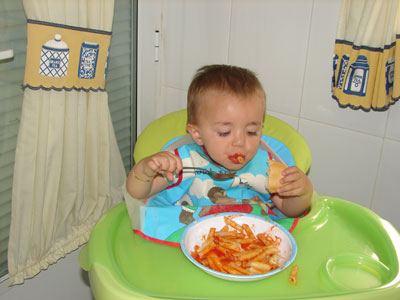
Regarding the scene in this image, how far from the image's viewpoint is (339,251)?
110cm

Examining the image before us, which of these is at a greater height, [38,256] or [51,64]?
[51,64]

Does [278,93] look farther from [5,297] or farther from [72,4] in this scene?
[5,297]

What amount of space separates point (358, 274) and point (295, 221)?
215mm

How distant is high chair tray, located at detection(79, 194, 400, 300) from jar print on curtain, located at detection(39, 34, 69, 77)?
0.48 m

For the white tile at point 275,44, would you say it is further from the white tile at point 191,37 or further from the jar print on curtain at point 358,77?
the jar print on curtain at point 358,77

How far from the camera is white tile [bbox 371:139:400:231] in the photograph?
138cm

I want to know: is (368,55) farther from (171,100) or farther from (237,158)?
(171,100)

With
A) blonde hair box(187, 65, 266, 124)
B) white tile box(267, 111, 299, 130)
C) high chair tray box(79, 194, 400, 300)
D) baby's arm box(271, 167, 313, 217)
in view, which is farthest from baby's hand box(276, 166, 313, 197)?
white tile box(267, 111, 299, 130)

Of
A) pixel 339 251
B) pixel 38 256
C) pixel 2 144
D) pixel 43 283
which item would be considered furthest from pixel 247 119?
pixel 43 283

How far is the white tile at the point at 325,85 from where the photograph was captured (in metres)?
1.40

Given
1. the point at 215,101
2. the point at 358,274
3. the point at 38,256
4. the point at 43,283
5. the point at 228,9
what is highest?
the point at 228,9

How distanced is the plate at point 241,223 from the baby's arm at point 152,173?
0.48 feet

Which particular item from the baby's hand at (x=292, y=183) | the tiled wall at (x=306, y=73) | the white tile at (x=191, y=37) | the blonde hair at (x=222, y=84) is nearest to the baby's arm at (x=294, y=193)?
the baby's hand at (x=292, y=183)

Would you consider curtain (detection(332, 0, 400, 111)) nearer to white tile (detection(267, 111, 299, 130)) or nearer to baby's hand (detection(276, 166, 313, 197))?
white tile (detection(267, 111, 299, 130))
